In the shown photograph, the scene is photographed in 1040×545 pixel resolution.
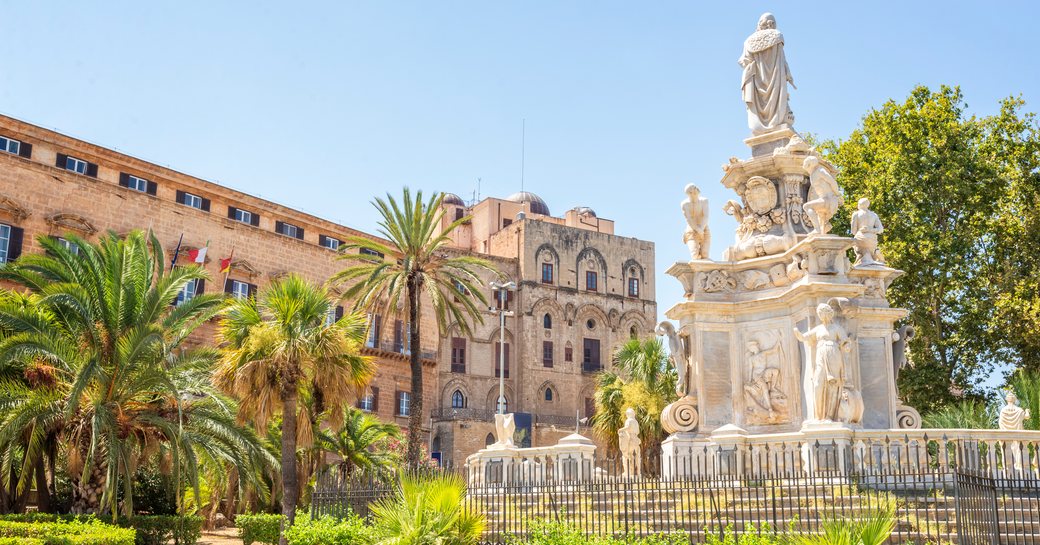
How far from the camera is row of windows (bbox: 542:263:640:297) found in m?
62.7

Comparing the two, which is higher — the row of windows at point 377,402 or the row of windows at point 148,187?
the row of windows at point 148,187

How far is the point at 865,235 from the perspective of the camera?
56.8 feet

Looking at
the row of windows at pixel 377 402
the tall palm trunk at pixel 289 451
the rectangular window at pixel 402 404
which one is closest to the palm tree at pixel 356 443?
the tall palm trunk at pixel 289 451

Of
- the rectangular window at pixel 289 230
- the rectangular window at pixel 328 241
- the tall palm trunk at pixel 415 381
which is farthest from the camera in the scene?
the rectangular window at pixel 328 241

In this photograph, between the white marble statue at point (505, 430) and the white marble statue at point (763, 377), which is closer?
the white marble statue at point (763, 377)

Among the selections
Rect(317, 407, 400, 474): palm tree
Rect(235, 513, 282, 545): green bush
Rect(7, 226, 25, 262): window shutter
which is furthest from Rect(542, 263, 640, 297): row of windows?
Rect(235, 513, 282, 545): green bush

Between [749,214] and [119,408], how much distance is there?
12296 millimetres

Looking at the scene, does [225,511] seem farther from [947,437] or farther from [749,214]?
[947,437]

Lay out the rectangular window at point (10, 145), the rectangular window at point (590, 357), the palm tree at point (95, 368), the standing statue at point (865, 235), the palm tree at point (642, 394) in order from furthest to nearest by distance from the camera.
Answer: the rectangular window at point (590, 357), the rectangular window at point (10, 145), the palm tree at point (642, 394), the palm tree at point (95, 368), the standing statue at point (865, 235)

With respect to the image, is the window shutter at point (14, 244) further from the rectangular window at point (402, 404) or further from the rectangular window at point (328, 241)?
the rectangular window at point (402, 404)

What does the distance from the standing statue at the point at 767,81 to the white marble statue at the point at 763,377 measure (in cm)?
416

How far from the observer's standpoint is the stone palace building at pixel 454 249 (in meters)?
41.4

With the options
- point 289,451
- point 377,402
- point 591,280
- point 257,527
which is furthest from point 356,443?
point 591,280

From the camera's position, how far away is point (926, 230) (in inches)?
1157
